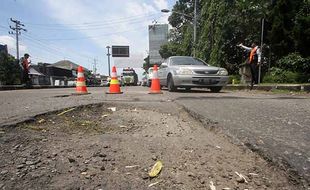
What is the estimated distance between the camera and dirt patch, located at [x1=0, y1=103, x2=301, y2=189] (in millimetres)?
2438

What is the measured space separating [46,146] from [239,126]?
2.09 meters

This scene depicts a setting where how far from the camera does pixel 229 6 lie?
2359cm

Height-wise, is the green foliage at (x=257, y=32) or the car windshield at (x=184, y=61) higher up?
the green foliage at (x=257, y=32)

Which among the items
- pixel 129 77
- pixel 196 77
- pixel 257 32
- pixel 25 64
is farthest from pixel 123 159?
pixel 129 77

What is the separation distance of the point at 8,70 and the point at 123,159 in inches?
1927

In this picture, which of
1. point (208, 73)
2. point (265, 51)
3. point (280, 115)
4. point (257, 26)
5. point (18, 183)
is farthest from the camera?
point (257, 26)

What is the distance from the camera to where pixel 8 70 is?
47.8 metres

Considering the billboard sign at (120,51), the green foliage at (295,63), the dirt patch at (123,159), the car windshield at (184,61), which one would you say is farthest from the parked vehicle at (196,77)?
the billboard sign at (120,51)

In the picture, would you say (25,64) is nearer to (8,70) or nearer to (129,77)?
(8,70)

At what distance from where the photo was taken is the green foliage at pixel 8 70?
153ft

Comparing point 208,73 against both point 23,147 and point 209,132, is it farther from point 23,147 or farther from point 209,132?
point 23,147

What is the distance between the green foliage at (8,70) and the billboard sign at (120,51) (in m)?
28.5

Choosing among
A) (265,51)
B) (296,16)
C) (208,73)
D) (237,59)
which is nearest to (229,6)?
(237,59)

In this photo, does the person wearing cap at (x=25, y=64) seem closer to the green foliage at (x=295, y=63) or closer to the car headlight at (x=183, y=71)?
the car headlight at (x=183, y=71)
